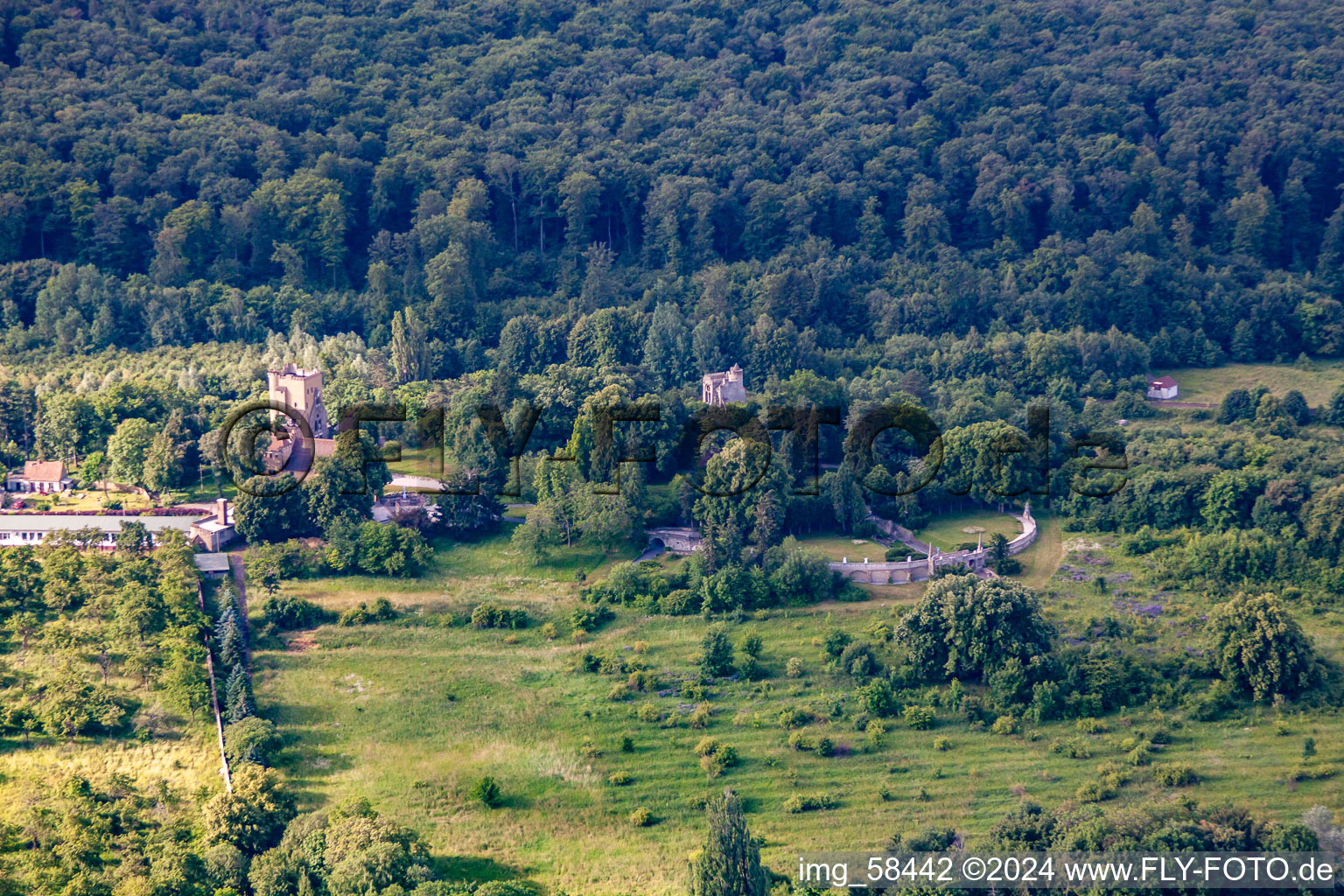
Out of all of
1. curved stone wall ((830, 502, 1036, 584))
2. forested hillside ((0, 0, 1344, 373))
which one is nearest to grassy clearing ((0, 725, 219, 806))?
curved stone wall ((830, 502, 1036, 584))

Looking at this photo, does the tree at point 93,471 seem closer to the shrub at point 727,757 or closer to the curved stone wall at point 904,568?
the curved stone wall at point 904,568

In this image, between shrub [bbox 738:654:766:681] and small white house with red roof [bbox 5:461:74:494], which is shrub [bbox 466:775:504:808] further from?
small white house with red roof [bbox 5:461:74:494]

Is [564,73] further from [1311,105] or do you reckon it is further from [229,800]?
[229,800]

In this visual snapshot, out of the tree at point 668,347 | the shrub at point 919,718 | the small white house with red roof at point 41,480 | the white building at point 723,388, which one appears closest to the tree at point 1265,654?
the shrub at point 919,718

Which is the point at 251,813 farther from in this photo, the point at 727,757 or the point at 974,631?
the point at 974,631

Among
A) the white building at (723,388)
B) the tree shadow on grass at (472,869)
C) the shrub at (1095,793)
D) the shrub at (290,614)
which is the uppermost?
the white building at (723,388)

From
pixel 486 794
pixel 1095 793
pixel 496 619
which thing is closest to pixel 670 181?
pixel 496 619

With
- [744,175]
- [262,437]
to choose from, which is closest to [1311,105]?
[744,175]
